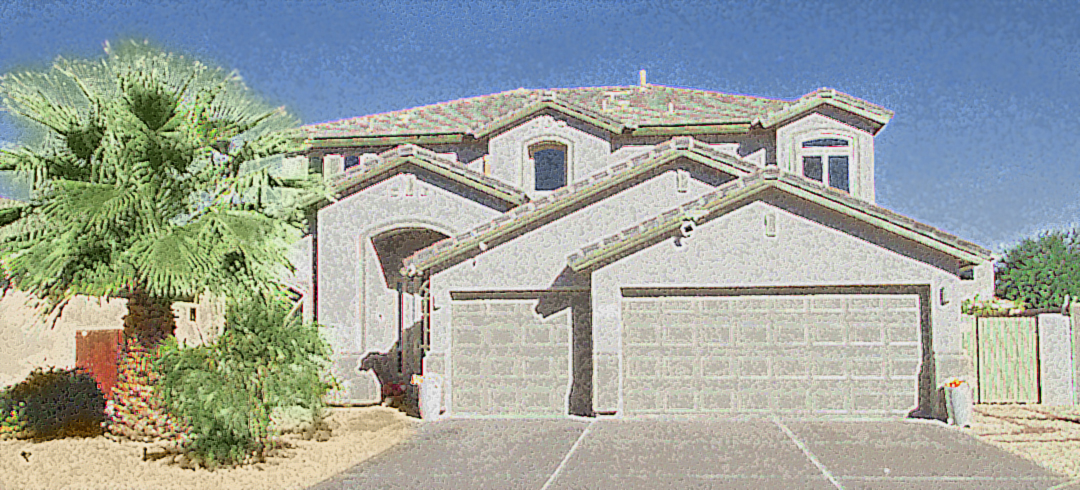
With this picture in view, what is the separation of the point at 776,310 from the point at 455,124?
1057 cm

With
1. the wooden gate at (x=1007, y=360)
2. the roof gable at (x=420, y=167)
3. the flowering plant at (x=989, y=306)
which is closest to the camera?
the wooden gate at (x=1007, y=360)

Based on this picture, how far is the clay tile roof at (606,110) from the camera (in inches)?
966

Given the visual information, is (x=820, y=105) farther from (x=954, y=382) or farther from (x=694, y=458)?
(x=694, y=458)

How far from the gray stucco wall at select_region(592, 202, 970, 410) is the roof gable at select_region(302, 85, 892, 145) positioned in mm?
6664

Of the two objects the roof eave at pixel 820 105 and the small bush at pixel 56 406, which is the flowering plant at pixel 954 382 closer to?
the roof eave at pixel 820 105

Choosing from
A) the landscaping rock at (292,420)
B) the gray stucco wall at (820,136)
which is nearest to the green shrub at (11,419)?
the landscaping rock at (292,420)

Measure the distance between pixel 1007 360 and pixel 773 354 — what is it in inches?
208

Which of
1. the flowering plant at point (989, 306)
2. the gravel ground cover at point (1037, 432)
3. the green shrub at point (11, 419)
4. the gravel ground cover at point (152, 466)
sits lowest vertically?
the gravel ground cover at point (152, 466)

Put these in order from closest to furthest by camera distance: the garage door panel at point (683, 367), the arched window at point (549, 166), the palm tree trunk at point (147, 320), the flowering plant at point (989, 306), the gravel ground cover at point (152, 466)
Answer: the gravel ground cover at point (152, 466) → the palm tree trunk at point (147, 320) → the garage door panel at point (683, 367) → the arched window at point (549, 166) → the flowering plant at point (989, 306)

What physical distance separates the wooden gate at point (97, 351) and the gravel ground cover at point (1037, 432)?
1513cm

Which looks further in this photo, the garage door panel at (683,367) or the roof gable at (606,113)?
the roof gable at (606,113)

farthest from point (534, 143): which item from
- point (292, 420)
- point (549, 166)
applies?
point (292, 420)

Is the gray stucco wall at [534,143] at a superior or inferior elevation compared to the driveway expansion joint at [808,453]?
superior

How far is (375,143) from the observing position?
2541 centimetres
